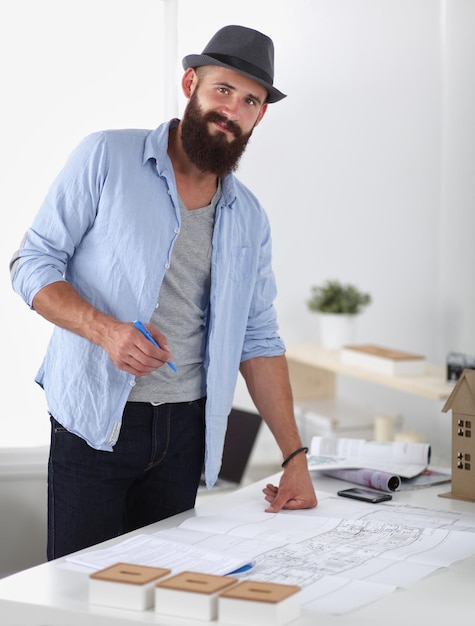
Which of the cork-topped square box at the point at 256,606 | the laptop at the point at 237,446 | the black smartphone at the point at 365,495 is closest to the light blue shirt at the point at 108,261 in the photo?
the black smartphone at the point at 365,495

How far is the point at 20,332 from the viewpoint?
3020 mm

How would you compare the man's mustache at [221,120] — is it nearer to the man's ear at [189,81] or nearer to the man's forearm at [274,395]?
the man's ear at [189,81]

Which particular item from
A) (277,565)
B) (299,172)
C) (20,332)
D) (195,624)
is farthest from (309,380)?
(195,624)

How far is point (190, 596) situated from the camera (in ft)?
3.74

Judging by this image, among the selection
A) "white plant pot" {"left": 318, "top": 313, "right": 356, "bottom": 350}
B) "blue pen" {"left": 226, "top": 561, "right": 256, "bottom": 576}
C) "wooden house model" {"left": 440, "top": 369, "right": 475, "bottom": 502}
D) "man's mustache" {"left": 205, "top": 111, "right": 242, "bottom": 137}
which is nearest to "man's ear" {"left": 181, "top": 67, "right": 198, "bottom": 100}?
"man's mustache" {"left": 205, "top": 111, "right": 242, "bottom": 137}

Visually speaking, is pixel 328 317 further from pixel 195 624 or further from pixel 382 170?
pixel 195 624

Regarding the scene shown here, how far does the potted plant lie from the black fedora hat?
2.17 meters

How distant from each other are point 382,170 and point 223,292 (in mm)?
2638

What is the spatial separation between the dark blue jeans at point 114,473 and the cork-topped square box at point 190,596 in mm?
650

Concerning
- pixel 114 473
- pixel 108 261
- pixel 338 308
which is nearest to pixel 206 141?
pixel 108 261

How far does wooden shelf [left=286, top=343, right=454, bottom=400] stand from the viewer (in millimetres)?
3326

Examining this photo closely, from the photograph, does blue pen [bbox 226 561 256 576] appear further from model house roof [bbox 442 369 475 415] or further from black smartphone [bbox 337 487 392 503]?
model house roof [bbox 442 369 475 415]

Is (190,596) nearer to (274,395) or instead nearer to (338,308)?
(274,395)

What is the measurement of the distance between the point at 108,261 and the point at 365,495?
2.43 ft
